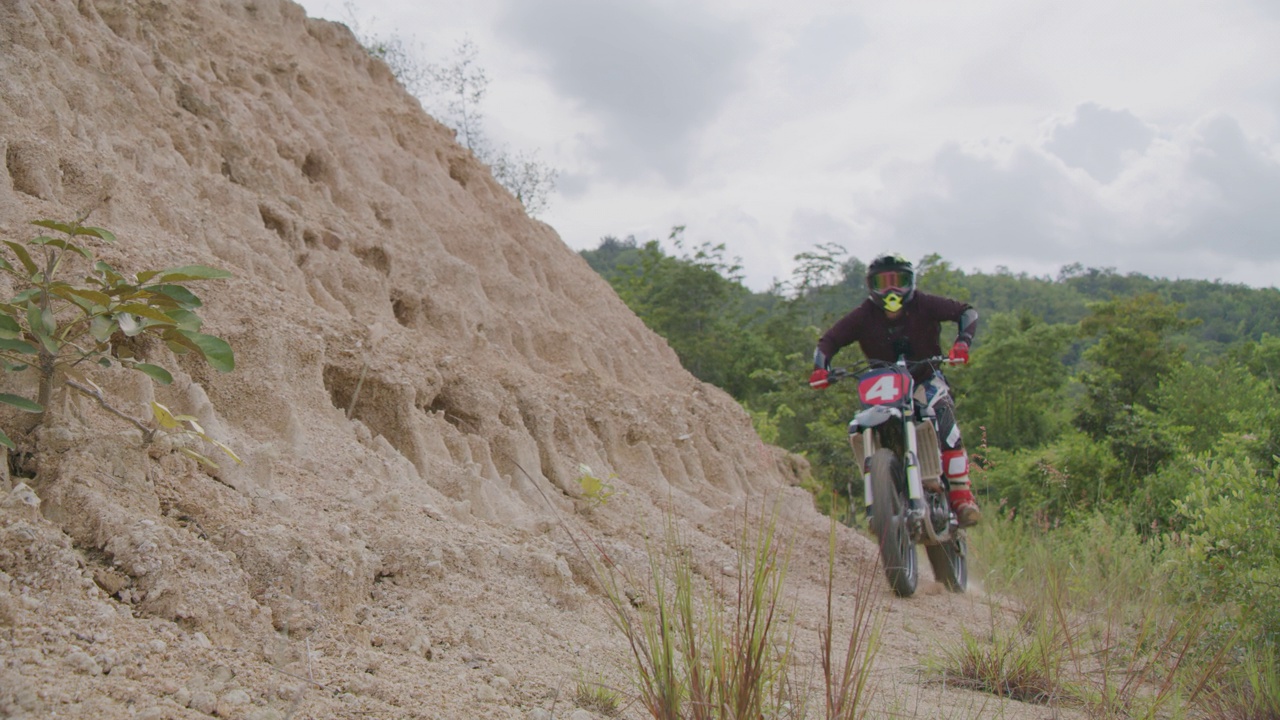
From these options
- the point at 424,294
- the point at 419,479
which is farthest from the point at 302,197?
the point at 419,479

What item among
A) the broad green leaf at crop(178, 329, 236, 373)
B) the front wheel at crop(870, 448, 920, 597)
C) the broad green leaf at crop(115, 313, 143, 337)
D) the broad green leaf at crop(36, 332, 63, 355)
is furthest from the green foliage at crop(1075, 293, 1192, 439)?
the broad green leaf at crop(36, 332, 63, 355)

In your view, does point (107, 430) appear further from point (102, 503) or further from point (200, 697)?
point (200, 697)

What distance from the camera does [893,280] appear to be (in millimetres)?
5590

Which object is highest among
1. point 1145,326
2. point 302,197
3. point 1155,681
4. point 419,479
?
point 1145,326

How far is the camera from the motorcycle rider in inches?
220

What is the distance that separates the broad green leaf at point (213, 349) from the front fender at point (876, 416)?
360 centimetres

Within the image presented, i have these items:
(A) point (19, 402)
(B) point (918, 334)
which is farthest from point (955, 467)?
(A) point (19, 402)

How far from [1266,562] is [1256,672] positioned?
3.42 ft

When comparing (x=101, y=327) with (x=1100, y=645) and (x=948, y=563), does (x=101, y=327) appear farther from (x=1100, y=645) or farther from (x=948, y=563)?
(x=948, y=563)

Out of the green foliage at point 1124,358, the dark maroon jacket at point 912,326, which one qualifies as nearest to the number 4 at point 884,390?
the dark maroon jacket at point 912,326

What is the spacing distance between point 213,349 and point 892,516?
3693 mm

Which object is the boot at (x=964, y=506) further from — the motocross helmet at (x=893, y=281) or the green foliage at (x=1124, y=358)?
the green foliage at (x=1124, y=358)

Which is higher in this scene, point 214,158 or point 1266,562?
point 214,158

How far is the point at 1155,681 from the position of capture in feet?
10.9
